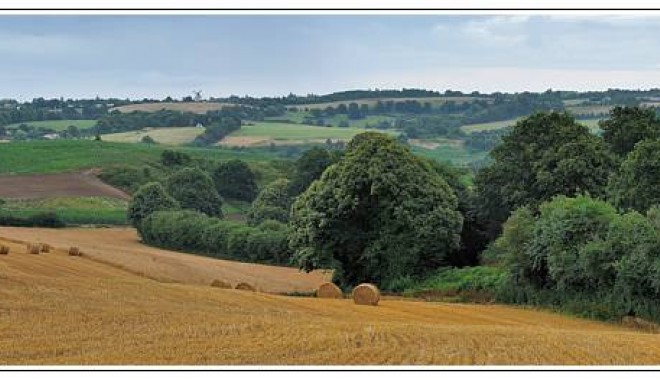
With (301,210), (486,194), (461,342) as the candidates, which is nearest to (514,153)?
(486,194)

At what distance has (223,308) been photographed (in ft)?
118

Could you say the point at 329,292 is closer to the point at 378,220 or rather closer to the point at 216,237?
the point at 378,220

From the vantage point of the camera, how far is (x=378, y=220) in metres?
63.0

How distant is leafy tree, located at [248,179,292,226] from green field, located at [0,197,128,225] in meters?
13.7

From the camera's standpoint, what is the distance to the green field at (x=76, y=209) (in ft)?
353

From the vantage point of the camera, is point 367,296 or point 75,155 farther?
point 75,155

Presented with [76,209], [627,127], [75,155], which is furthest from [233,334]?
[75,155]

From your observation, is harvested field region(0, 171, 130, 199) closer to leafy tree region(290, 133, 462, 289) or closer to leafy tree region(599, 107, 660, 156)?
leafy tree region(290, 133, 462, 289)

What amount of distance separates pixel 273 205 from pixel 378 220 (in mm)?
49611

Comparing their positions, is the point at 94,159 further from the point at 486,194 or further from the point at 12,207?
the point at 486,194

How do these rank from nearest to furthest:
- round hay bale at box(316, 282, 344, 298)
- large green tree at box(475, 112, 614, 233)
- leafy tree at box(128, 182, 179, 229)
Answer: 1. round hay bale at box(316, 282, 344, 298)
2. large green tree at box(475, 112, 614, 233)
3. leafy tree at box(128, 182, 179, 229)

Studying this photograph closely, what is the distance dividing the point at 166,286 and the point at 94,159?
111 metres

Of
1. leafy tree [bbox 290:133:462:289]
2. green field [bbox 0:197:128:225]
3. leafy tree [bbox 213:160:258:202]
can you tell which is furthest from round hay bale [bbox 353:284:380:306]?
leafy tree [bbox 213:160:258:202]

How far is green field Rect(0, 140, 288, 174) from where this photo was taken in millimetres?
142875
